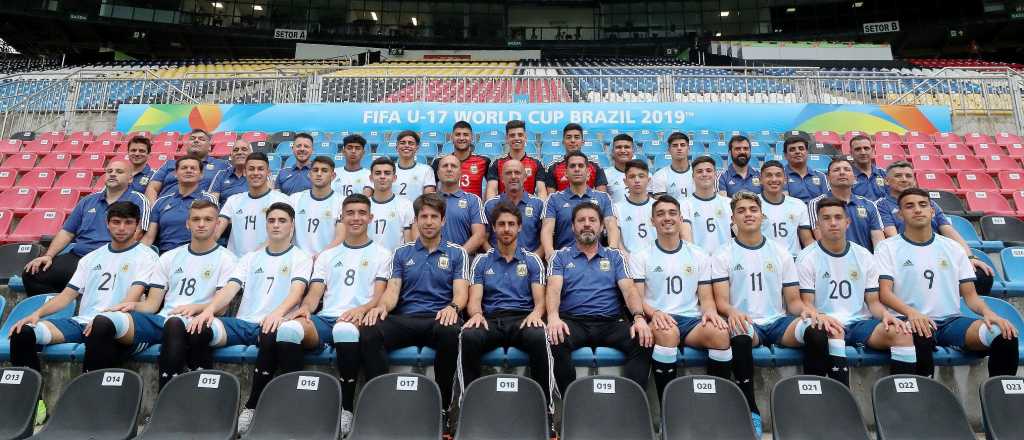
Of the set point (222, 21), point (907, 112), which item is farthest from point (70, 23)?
point (907, 112)

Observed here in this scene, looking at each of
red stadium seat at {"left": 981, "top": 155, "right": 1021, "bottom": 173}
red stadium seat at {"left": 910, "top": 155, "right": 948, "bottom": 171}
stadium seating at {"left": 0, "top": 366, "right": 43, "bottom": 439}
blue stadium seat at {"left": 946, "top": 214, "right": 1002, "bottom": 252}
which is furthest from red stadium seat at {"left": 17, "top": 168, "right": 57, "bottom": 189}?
red stadium seat at {"left": 981, "top": 155, "right": 1021, "bottom": 173}

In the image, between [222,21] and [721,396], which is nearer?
[721,396]

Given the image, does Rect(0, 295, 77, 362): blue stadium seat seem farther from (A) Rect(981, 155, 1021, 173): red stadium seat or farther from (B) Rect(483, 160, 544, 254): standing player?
(A) Rect(981, 155, 1021, 173): red stadium seat

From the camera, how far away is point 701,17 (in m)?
27.4

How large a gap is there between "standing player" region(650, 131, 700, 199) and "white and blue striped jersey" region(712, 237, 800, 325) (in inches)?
62.7

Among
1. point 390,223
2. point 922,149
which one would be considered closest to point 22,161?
point 390,223

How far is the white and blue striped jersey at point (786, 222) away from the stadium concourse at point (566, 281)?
36 millimetres

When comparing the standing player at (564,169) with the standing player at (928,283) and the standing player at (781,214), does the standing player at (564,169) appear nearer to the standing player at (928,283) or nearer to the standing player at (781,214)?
the standing player at (781,214)

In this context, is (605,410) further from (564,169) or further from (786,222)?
(564,169)

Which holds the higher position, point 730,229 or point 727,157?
point 727,157

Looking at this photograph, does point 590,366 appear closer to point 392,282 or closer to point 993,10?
point 392,282

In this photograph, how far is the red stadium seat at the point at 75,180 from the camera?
20.9 ft

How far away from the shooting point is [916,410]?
2.54 m

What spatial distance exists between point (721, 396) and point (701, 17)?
2872 centimetres
